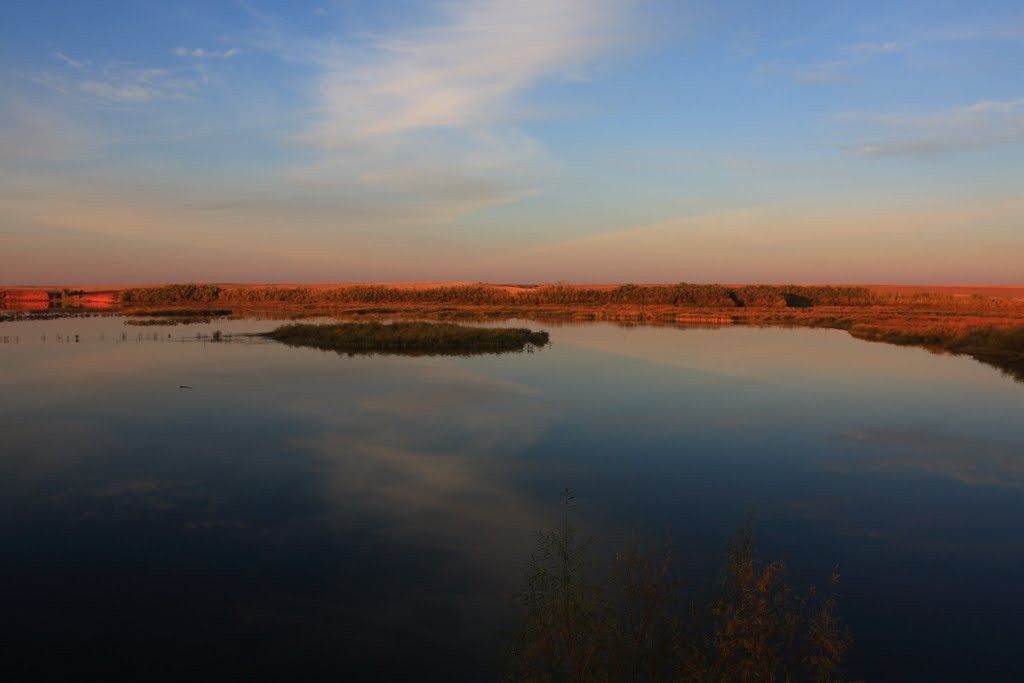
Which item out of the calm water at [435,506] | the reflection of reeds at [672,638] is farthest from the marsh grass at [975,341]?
the reflection of reeds at [672,638]

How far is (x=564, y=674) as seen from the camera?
5.77 meters

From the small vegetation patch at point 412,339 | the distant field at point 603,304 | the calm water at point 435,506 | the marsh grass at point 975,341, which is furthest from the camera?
the distant field at point 603,304

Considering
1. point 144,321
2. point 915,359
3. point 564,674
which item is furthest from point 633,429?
point 144,321

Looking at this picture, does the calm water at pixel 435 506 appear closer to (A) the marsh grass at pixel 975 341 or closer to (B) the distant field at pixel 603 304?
(A) the marsh grass at pixel 975 341

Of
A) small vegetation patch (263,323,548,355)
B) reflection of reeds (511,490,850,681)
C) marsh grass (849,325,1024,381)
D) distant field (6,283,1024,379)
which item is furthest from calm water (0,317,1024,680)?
distant field (6,283,1024,379)

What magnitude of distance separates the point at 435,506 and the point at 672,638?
4.69 meters

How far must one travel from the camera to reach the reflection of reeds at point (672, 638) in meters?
5.51

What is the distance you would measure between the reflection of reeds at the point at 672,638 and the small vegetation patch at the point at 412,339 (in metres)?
22.5

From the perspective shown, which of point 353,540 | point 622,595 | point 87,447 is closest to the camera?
point 622,595

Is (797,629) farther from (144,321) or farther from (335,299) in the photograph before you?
(335,299)

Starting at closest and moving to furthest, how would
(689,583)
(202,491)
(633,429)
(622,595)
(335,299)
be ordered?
(622,595)
(689,583)
(202,491)
(633,429)
(335,299)

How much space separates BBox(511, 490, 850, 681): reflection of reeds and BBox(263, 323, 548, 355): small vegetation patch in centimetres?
2252

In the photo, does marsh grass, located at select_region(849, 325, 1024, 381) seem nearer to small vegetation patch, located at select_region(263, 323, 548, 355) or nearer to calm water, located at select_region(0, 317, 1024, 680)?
calm water, located at select_region(0, 317, 1024, 680)

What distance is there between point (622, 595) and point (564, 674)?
62.0 inches
